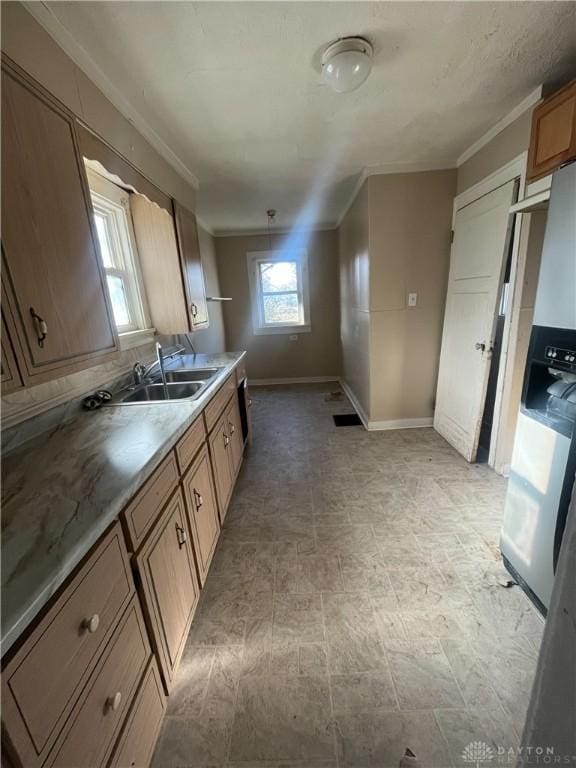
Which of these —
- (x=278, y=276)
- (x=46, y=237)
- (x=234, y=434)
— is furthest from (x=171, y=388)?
(x=278, y=276)

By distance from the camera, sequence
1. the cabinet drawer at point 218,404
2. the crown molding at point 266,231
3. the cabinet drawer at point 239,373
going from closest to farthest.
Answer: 1. the cabinet drawer at point 218,404
2. the cabinet drawer at point 239,373
3. the crown molding at point 266,231

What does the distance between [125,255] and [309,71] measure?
1581 mm

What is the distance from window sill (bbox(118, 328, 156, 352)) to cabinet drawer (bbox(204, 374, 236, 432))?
0.67m

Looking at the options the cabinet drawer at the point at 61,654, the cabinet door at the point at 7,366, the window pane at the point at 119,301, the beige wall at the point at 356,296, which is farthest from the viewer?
the beige wall at the point at 356,296

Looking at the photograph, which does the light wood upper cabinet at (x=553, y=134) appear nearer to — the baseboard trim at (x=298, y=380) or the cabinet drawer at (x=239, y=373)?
the cabinet drawer at (x=239, y=373)

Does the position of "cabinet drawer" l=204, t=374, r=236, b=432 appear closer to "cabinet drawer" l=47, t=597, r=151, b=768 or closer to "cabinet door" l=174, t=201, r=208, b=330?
"cabinet door" l=174, t=201, r=208, b=330

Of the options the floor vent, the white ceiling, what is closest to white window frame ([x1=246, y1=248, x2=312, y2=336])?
the floor vent

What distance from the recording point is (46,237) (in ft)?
3.48

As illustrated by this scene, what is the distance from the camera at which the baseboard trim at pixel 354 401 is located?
3.43 metres

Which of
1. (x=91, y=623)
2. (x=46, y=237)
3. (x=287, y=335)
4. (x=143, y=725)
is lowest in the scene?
(x=143, y=725)

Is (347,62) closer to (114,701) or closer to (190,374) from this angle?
(190,374)

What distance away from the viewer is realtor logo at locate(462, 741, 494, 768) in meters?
0.96

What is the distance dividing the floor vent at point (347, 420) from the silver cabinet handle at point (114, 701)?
2.85 meters

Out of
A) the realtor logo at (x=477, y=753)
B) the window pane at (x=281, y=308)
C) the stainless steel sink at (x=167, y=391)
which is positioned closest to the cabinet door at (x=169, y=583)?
the stainless steel sink at (x=167, y=391)
